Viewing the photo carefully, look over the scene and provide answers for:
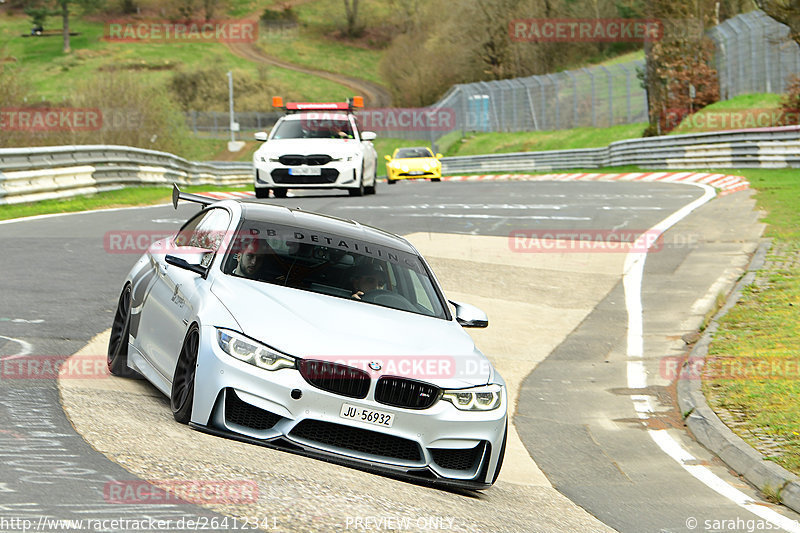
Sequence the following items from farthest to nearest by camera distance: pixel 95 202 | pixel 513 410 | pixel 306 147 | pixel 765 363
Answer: pixel 95 202 → pixel 306 147 → pixel 765 363 → pixel 513 410

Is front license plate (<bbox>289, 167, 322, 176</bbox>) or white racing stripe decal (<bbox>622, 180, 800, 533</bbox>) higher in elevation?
front license plate (<bbox>289, 167, 322, 176</bbox>)

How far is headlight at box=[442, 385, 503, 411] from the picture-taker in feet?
21.8

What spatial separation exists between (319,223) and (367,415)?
2202 mm

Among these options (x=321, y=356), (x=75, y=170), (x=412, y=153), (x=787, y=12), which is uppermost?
(x=787, y=12)

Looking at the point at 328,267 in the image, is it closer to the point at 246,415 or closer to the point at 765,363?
the point at 246,415

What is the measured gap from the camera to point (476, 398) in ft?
22.1

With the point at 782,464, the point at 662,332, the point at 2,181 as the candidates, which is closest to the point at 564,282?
the point at 662,332

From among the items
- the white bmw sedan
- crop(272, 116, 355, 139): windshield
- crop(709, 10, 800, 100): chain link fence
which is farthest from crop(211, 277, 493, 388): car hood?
crop(709, 10, 800, 100): chain link fence

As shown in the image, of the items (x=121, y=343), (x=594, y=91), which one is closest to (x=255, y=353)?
(x=121, y=343)

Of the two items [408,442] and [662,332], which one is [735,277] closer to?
[662,332]

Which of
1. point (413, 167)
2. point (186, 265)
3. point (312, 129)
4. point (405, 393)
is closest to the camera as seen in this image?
point (405, 393)

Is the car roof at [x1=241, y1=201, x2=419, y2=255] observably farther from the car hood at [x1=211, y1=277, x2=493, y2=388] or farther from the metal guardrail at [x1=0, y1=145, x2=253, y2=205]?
the metal guardrail at [x1=0, y1=145, x2=253, y2=205]

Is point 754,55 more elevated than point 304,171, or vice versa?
point 754,55

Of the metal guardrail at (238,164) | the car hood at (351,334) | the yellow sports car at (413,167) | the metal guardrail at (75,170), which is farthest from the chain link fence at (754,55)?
the car hood at (351,334)
